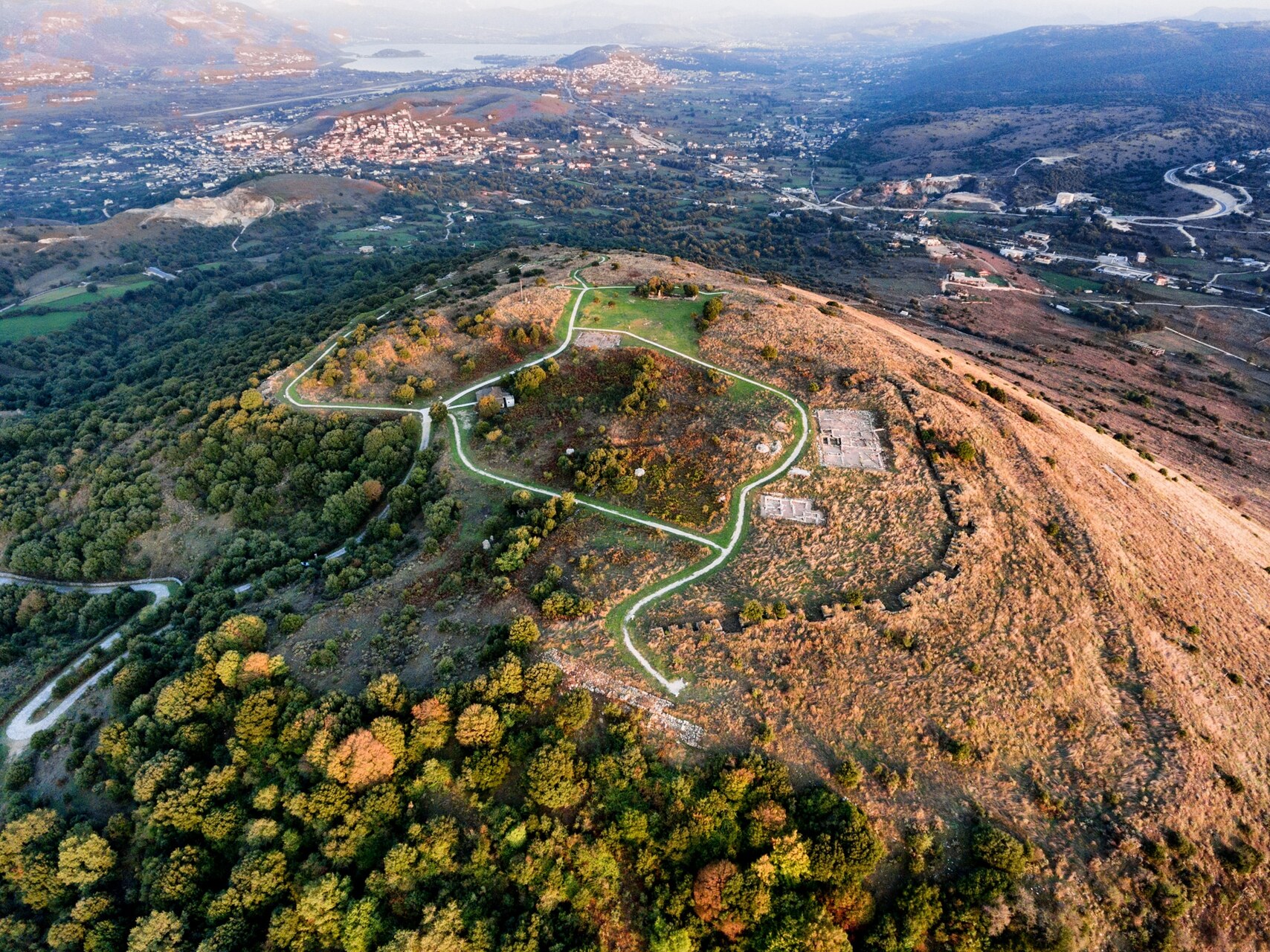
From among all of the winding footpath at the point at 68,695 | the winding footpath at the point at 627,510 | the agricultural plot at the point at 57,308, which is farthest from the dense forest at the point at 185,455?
the agricultural plot at the point at 57,308

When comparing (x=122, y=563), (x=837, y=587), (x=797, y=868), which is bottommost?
(x=122, y=563)

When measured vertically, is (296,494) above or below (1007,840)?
below

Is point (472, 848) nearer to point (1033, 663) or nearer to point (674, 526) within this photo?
point (674, 526)

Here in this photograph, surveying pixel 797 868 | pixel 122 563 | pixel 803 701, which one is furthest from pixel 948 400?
pixel 122 563

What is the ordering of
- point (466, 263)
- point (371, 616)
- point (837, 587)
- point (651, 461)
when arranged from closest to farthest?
point (837, 587) < point (371, 616) < point (651, 461) < point (466, 263)

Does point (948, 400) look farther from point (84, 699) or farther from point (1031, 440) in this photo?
point (84, 699)

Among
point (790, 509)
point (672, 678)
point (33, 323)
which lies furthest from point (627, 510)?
point (33, 323)

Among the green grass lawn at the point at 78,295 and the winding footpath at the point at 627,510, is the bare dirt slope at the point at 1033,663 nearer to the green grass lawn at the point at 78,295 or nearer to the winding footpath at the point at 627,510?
the winding footpath at the point at 627,510
